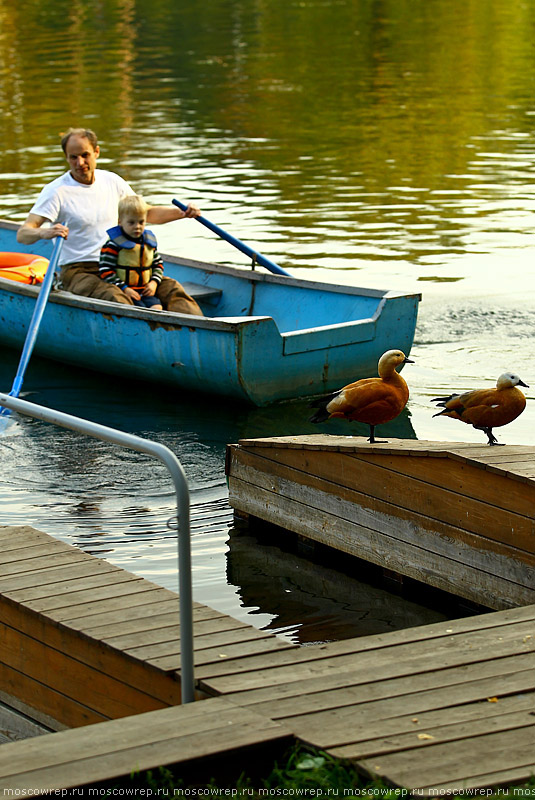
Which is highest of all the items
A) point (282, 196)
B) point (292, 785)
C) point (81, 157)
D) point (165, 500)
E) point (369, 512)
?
point (81, 157)

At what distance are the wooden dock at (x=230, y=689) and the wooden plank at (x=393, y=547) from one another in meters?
0.72

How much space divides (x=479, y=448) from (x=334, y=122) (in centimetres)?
1774

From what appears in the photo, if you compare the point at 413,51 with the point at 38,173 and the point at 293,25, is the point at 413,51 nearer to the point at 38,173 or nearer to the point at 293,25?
the point at 293,25

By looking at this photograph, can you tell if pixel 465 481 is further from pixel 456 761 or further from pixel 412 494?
pixel 456 761

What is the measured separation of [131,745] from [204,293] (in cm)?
685

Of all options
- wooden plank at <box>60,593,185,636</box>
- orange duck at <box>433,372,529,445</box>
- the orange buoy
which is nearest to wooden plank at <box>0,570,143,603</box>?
wooden plank at <box>60,593,185,636</box>

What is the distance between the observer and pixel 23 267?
34.4ft

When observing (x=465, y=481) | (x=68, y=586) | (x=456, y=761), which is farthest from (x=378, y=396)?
(x=456, y=761)

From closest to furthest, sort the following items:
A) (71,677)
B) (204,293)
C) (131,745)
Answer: (131,745)
(71,677)
(204,293)

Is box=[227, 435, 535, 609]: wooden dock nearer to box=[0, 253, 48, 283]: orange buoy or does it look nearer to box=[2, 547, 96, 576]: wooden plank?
box=[2, 547, 96, 576]: wooden plank

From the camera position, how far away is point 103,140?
21719 millimetres

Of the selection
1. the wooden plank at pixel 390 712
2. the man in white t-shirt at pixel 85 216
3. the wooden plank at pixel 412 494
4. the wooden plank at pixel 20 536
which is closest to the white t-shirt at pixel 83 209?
the man in white t-shirt at pixel 85 216

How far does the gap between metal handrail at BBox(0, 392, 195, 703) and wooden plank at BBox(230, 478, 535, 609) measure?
180 centimetres

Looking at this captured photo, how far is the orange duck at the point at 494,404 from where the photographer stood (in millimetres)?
5949
